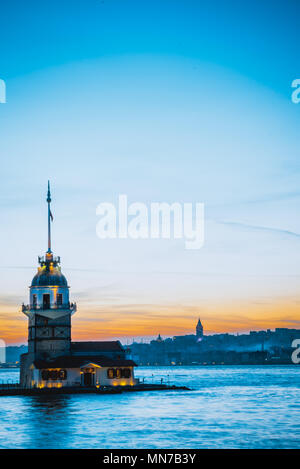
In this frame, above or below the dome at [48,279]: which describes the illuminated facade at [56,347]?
below

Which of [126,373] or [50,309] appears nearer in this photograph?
[50,309]

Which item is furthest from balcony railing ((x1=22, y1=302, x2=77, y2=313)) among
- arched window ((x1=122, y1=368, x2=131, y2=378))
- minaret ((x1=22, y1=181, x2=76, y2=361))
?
arched window ((x1=122, y1=368, x2=131, y2=378))

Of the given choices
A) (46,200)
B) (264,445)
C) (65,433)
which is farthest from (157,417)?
(46,200)

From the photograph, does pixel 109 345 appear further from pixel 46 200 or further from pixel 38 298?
pixel 46 200

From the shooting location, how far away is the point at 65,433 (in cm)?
6109

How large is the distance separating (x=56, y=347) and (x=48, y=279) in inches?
355

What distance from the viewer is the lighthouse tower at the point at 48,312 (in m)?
99.8

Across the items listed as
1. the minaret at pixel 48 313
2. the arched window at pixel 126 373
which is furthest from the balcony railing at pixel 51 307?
the arched window at pixel 126 373

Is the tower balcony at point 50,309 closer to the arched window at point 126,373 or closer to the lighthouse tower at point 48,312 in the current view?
the lighthouse tower at point 48,312

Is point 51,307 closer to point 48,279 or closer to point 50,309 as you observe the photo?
point 50,309

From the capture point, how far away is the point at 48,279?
100 m

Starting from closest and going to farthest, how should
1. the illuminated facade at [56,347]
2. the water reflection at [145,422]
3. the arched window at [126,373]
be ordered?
the water reflection at [145,422] → the illuminated facade at [56,347] → the arched window at [126,373]

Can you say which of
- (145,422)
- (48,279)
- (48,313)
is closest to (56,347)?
(48,313)

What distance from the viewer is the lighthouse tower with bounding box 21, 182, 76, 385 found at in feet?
327
